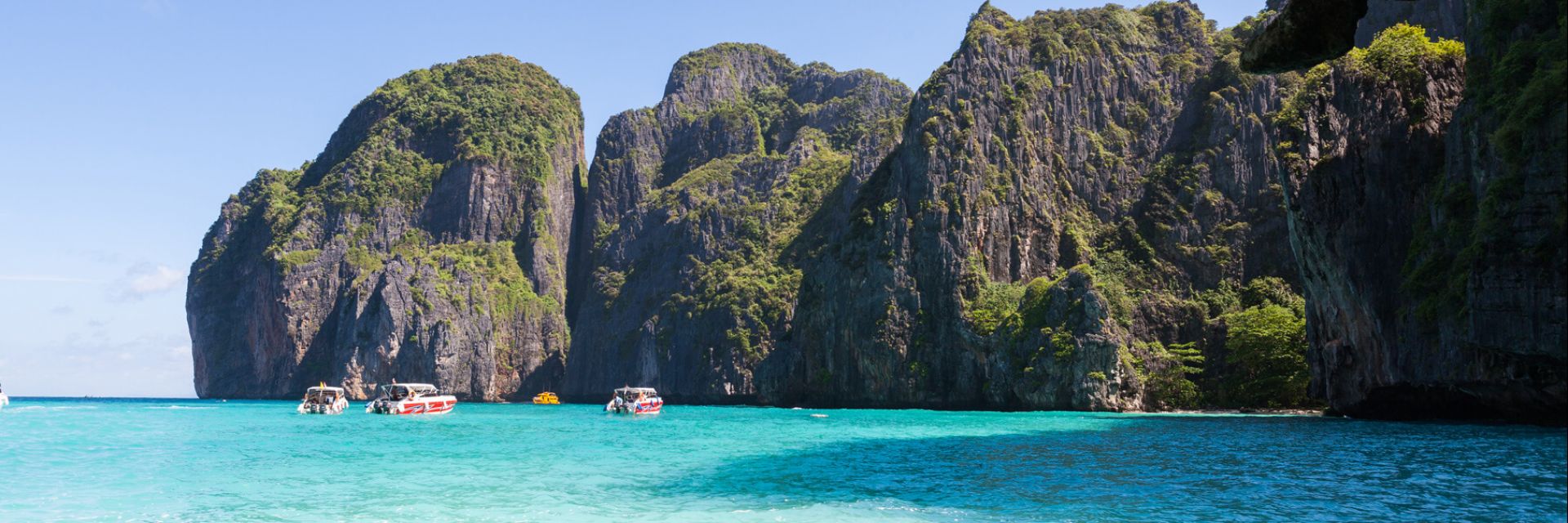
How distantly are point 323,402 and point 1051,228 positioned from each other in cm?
7135

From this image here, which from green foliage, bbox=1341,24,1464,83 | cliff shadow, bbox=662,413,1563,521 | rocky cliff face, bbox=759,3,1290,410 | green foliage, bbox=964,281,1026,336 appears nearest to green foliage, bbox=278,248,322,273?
rocky cliff face, bbox=759,3,1290,410

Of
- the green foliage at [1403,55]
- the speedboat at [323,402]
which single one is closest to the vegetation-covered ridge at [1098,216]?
the green foliage at [1403,55]

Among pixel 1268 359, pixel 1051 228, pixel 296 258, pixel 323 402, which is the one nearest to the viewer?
pixel 1268 359

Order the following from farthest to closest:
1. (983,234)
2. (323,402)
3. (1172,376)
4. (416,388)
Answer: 1. (983,234)
2. (323,402)
3. (416,388)
4. (1172,376)

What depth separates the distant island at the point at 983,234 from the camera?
119ft

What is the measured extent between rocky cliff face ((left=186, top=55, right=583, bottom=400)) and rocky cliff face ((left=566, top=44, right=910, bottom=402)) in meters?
11.2

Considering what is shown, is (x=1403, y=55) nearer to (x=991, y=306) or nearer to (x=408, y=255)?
(x=991, y=306)

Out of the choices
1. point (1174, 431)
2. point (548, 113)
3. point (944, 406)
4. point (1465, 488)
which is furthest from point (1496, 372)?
point (548, 113)

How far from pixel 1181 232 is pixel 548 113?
129m

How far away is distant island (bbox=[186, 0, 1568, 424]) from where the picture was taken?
36375 mm

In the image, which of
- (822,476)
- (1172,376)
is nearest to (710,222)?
(1172,376)

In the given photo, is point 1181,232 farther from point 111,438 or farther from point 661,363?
point 111,438

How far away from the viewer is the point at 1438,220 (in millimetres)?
38688

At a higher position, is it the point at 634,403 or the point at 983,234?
the point at 983,234
